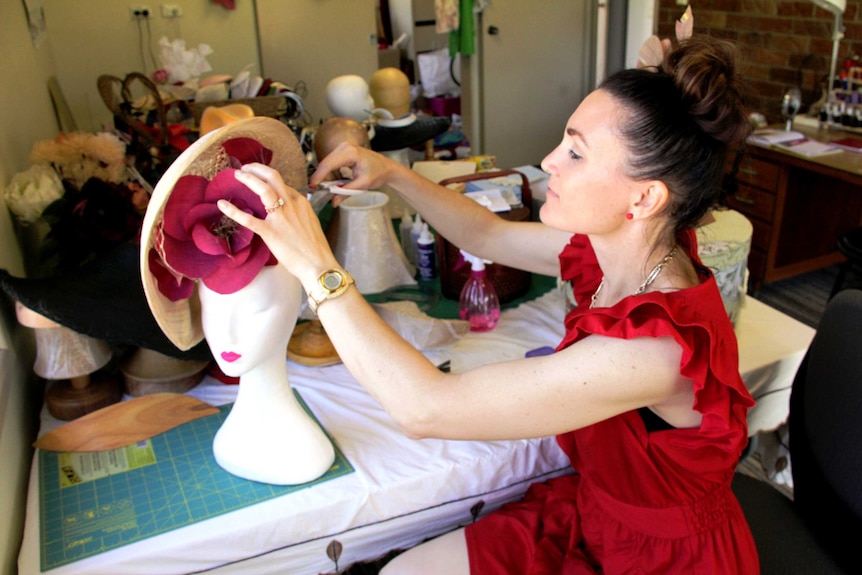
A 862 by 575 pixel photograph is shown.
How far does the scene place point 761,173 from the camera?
315 centimetres

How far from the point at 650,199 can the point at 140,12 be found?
326cm

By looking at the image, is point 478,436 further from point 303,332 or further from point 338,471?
point 303,332

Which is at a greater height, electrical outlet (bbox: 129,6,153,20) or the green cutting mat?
electrical outlet (bbox: 129,6,153,20)

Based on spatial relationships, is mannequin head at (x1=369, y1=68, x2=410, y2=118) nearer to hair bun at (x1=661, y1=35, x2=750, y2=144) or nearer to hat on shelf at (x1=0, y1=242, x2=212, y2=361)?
hat on shelf at (x1=0, y1=242, x2=212, y2=361)

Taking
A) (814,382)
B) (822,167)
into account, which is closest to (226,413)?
(814,382)

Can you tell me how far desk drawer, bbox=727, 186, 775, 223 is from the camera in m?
3.17

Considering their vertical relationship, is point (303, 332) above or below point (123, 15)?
below

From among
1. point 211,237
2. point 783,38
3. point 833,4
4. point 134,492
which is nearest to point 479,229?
point 211,237

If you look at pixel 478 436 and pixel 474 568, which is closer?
pixel 478 436

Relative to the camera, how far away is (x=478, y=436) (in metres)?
0.99

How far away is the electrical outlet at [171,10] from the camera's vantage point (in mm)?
3527

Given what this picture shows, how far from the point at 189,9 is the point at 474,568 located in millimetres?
3353

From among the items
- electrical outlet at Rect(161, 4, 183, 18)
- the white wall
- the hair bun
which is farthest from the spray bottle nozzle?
electrical outlet at Rect(161, 4, 183, 18)

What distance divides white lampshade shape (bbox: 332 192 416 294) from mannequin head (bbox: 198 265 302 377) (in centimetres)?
47
